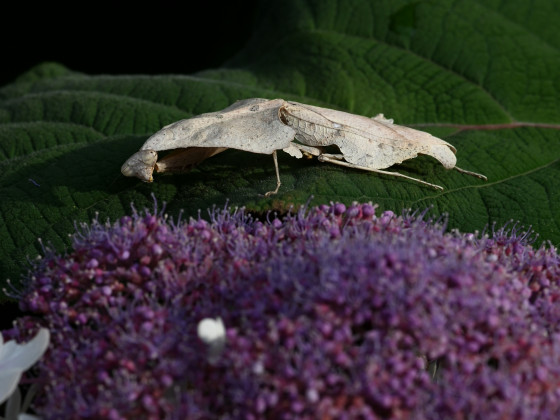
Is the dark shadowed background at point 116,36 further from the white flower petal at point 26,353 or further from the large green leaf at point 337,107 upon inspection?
the white flower petal at point 26,353

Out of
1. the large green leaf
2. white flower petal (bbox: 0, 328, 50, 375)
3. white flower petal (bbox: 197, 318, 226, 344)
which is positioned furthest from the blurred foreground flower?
the large green leaf

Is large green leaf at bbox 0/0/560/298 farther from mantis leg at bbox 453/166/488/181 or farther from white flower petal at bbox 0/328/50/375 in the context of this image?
white flower petal at bbox 0/328/50/375

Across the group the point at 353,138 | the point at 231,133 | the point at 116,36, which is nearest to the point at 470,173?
the point at 353,138

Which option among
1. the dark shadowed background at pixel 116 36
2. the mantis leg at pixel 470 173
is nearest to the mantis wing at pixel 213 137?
the mantis leg at pixel 470 173

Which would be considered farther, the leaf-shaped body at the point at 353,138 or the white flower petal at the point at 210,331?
the leaf-shaped body at the point at 353,138

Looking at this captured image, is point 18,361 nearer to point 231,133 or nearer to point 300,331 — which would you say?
point 300,331

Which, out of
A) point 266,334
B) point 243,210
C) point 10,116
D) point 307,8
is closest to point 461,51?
point 307,8
